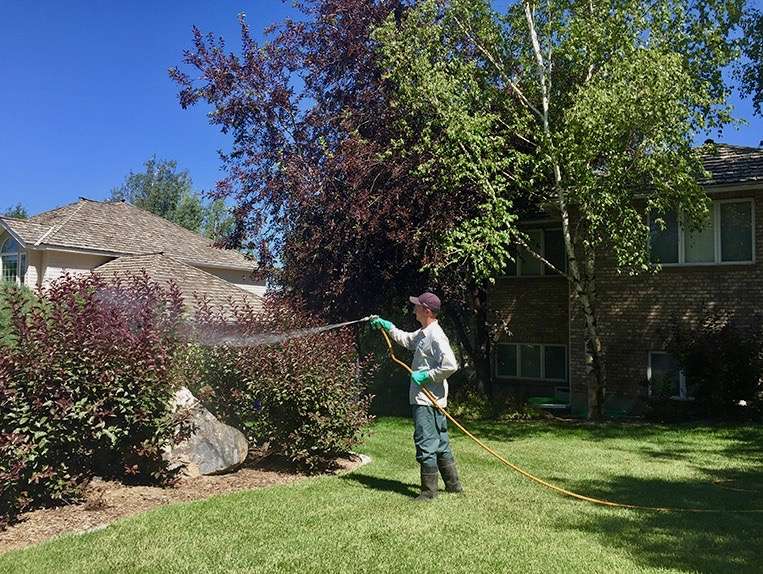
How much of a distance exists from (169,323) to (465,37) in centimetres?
984

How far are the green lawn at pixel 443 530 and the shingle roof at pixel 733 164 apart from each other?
24.0 ft

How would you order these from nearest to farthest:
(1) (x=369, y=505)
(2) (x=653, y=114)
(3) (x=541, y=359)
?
(1) (x=369, y=505) → (2) (x=653, y=114) → (3) (x=541, y=359)

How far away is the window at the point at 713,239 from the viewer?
14.7 metres

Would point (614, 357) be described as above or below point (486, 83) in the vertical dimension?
below

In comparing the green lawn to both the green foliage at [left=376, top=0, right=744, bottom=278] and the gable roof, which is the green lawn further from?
the gable roof

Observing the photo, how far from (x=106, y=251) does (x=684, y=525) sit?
21.3 m

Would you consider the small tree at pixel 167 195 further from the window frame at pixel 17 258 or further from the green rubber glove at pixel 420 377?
the green rubber glove at pixel 420 377

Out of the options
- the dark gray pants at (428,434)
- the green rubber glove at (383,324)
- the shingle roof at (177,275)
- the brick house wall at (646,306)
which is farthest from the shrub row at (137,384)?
the shingle roof at (177,275)

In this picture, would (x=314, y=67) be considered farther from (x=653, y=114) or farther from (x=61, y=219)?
(x=61, y=219)

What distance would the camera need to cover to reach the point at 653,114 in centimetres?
1170

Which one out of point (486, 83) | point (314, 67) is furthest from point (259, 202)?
point (486, 83)

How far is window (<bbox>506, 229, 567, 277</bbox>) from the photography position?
1769cm

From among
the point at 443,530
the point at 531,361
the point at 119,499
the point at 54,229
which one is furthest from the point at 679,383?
the point at 54,229

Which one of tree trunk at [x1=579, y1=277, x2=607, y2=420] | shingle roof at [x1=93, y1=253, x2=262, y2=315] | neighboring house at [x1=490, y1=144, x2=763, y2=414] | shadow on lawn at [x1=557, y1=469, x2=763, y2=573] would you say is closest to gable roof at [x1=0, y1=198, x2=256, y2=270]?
shingle roof at [x1=93, y1=253, x2=262, y2=315]
